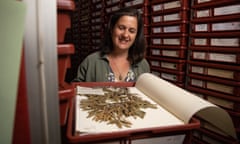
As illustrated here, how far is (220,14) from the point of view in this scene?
1.11 meters

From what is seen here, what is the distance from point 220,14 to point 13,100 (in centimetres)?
110

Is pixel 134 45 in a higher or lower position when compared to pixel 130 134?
higher

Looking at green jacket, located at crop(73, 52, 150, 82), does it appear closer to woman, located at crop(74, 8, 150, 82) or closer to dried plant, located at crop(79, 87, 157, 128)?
woman, located at crop(74, 8, 150, 82)

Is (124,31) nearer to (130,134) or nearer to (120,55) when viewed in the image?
(120,55)

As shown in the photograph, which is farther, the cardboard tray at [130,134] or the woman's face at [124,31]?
the woman's face at [124,31]

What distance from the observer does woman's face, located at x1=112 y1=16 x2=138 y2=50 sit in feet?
4.57

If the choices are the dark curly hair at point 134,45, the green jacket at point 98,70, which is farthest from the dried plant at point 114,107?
the dark curly hair at point 134,45

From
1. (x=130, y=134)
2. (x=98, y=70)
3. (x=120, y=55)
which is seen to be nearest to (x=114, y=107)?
(x=130, y=134)

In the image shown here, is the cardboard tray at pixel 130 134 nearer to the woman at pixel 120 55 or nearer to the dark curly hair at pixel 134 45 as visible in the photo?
the woman at pixel 120 55

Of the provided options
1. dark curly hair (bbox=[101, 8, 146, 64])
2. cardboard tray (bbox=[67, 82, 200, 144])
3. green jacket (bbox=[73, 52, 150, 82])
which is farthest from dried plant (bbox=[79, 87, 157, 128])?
dark curly hair (bbox=[101, 8, 146, 64])

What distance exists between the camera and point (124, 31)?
1.40 metres

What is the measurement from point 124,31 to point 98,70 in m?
0.31

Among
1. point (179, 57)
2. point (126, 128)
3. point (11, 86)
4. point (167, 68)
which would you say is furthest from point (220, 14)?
point (11, 86)

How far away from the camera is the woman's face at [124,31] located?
1.39 meters
